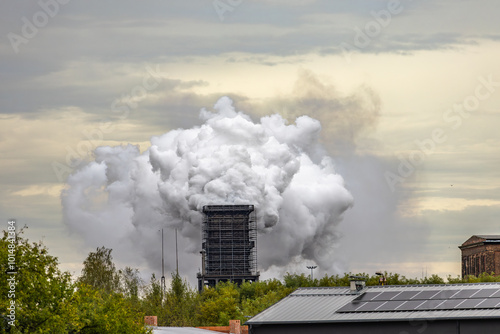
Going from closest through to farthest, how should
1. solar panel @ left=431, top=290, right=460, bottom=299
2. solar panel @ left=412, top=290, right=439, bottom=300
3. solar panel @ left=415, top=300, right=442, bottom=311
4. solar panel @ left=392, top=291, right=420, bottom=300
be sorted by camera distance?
1. solar panel @ left=415, top=300, right=442, bottom=311
2. solar panel @ left=431, top=290, right=460, bottom=299
3. solar panel @ left=412, top=290, right=439, bottom=300
4. solar panel @ left=392, top=291, right=420, bottom=300

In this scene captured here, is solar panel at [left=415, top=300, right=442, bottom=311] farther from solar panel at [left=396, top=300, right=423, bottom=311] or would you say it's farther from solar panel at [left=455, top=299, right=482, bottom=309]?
solar panel at [left=455, top=299, right=482, bottom=309]

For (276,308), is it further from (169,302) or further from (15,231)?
(169,302)

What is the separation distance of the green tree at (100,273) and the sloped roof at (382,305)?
54239mm

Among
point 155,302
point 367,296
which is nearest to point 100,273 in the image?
point 155,302

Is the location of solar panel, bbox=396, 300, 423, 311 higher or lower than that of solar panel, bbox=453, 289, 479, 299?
lower

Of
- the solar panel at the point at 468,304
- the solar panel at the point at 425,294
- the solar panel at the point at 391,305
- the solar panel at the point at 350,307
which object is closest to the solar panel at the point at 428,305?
the solar panel at the point at 425,294

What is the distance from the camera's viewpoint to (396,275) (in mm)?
130375

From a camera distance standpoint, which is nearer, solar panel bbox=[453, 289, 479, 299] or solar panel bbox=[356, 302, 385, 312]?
solar panel bbox=[453, 289, 479, 299]

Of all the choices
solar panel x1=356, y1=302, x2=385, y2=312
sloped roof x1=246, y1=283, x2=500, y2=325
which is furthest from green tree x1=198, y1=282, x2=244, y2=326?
solar panel x1=356, y1=302, x2=385, y2=312

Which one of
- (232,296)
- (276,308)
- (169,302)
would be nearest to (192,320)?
(169,302)

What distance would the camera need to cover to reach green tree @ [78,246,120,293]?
131 m

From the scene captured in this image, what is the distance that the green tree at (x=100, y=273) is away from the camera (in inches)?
5142

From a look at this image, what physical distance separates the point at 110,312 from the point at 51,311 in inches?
346

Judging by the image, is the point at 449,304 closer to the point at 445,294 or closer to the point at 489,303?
the point at 445,294
